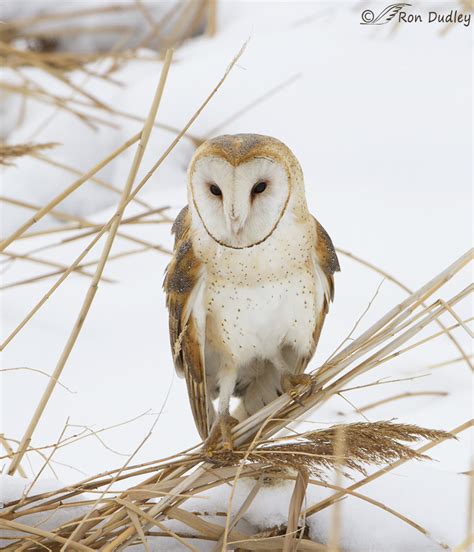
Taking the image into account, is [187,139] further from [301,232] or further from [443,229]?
[301,232]

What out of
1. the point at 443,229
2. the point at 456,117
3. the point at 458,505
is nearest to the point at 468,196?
the point at 443,229

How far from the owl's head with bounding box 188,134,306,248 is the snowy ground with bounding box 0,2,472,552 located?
0.45 m

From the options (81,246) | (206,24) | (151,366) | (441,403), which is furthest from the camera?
(206,24)

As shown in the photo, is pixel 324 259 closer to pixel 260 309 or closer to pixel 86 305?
pixel 260 309

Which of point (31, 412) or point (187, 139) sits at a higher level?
point (187, 139)

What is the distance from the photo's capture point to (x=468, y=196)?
12.2ft

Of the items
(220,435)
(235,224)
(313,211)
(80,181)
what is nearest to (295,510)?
(220,435)

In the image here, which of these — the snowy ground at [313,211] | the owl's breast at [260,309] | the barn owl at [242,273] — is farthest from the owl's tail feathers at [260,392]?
the snowy ground at [313,211]

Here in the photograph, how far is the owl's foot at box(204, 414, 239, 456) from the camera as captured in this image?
2000mm

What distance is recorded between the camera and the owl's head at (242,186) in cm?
195

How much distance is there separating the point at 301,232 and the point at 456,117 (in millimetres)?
2176

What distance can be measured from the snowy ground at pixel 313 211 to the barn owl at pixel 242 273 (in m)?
0.32

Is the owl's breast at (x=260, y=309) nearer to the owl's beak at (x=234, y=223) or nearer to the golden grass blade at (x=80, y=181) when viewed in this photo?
the owl's beak at (x=234, y=223)

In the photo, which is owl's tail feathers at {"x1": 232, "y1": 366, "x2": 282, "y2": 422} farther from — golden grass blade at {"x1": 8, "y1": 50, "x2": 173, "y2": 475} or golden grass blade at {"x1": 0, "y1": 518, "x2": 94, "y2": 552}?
golden grass blade at {"x1": 0, "y1": 518, "x2": 94, "y2": 552}
